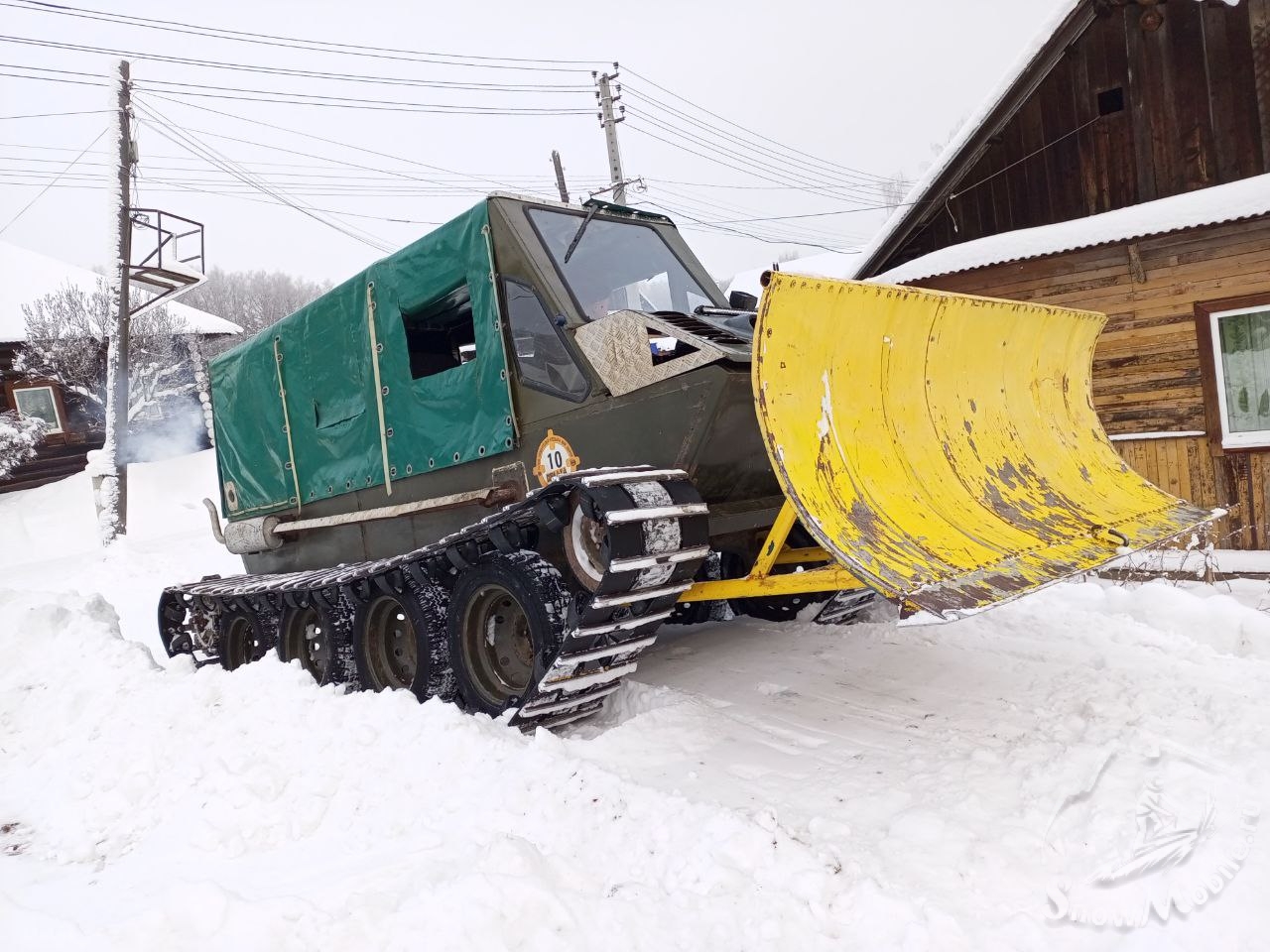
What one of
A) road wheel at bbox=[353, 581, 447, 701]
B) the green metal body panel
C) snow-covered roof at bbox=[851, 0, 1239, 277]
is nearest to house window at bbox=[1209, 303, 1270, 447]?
snow-covered roof at bbox=[851, 0, 1239, 277]

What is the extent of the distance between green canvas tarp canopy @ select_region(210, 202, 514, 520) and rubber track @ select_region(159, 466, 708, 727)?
80 centimetres

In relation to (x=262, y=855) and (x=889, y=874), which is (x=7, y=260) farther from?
(x=889, y=874)

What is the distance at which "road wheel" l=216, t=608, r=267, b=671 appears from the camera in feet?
23.1

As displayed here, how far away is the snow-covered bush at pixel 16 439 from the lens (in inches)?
864

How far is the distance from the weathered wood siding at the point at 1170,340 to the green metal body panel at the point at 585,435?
5.41 m

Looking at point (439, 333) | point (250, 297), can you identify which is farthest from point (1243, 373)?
point (250, 297)

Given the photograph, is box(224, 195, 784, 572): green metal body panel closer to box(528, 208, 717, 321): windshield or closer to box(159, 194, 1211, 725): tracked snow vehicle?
box(159, 194, 1211, 725): tracked snow vehicle

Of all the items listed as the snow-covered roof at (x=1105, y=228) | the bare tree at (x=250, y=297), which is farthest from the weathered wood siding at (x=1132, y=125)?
the bare tree at (x=250, y=297)

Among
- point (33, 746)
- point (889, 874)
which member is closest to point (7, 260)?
point (33, 746)

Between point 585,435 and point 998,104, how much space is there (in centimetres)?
766

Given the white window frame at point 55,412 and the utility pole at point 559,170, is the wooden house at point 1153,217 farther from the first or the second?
the white window frame at point 55,412

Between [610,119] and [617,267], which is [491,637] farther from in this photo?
[610,119]

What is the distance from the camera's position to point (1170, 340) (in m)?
8.68

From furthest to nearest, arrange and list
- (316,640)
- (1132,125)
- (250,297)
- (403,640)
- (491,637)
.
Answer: (250,297)
(1132,125)
(316,640)
(403,640)
(491,637)
